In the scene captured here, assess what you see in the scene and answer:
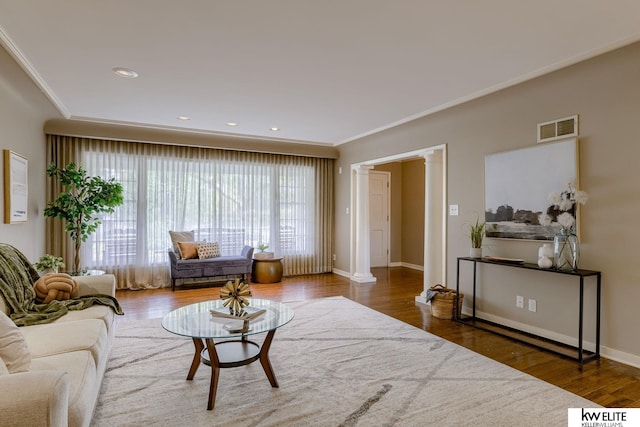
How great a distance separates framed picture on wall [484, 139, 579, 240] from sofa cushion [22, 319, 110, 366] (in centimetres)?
381

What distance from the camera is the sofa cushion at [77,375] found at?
4.95 feet

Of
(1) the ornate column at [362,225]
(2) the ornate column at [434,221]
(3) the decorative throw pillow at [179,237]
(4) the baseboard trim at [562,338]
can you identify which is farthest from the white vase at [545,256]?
(3) the decorative throw pillow at [179,237]

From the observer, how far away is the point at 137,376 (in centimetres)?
262

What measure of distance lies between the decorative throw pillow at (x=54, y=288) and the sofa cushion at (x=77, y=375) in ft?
3.88

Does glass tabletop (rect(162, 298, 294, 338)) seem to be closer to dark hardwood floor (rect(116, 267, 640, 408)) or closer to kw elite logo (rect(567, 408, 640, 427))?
dark hardwood floor (rect(116, 267, 640, 408))

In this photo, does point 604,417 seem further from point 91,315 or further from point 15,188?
point 15,188

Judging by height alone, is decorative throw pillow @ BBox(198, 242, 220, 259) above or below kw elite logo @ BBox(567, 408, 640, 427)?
above

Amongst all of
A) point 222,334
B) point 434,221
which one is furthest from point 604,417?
point 434,221

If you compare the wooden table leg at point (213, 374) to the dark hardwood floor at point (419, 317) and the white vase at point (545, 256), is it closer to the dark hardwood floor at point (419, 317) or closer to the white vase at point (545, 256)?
the dark hardwood floor at point (419, 317)

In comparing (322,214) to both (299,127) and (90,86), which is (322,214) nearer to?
(299,127)

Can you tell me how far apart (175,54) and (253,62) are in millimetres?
633

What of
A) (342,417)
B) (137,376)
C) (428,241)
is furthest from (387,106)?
(137,376)

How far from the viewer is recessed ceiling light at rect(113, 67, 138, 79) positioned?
323 centimetres

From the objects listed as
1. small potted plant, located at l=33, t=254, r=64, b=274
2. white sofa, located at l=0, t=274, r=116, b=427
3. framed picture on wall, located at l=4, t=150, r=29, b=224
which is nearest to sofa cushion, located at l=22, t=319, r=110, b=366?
white sofa, located at l=0, t=274, r=116, b=427
